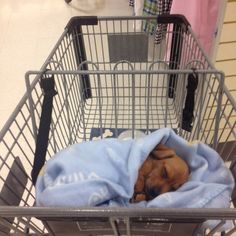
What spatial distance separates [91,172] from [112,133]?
610 mm

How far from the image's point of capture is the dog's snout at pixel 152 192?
57 cm

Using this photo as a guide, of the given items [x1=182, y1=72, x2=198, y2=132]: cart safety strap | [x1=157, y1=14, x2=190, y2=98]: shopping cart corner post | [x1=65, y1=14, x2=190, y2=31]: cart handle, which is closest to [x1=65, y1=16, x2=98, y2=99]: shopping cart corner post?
[x1=65, y1=14, x2=190, y2=31]: cart handle

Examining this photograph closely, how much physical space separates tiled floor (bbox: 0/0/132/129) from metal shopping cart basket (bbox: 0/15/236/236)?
534 mm

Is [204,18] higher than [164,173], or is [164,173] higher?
[204,18]

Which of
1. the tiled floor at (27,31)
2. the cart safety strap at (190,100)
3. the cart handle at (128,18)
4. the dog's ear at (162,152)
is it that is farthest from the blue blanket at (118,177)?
the tiled floor at (27,31)

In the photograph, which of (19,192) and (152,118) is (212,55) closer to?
(152,118)

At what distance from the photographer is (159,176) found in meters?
0.57

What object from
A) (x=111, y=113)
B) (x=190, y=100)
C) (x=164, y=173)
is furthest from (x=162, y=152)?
(x=111, y=113)

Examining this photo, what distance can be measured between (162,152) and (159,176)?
5 centimetres

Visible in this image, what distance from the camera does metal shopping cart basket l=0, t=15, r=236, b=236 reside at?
48cm

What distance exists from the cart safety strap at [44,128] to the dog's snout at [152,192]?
0.75 feet

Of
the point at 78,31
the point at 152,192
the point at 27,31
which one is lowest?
the point at 27,31

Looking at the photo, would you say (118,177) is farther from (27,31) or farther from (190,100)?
(27,31)

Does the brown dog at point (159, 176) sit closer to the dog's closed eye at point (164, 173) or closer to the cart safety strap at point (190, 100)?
the dog's closed eye at point (164, 173)
